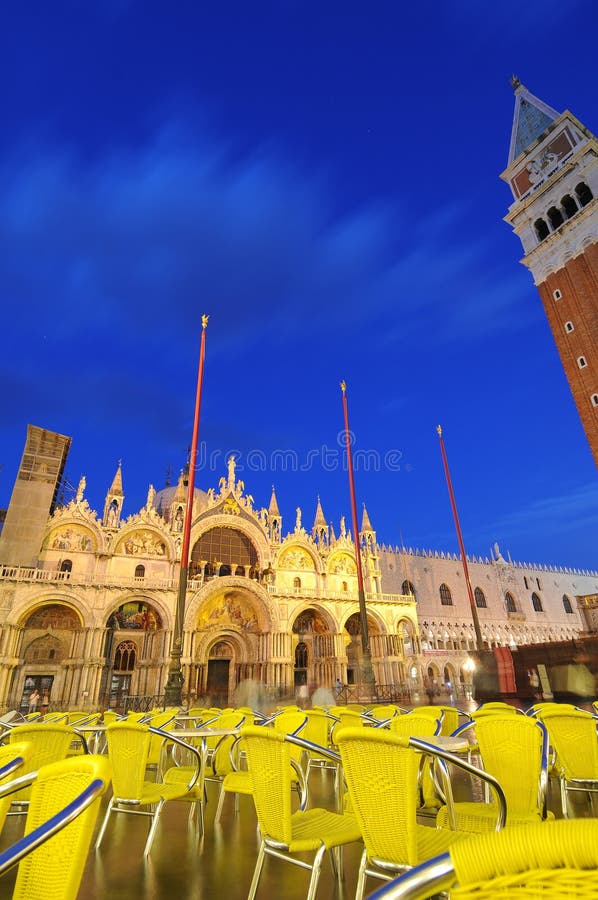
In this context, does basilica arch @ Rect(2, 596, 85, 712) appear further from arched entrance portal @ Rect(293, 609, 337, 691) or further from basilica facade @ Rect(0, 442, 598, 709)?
arched entrance portal @ Rect(293, 609, 337, 691)

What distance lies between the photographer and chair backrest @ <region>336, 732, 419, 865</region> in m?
2.37

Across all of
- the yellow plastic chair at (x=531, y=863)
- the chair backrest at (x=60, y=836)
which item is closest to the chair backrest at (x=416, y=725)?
the chair backrest at (x=60, y=836)

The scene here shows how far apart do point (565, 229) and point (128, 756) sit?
34655mm

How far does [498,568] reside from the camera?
4591 centimetres

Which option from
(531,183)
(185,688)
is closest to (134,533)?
(185,688)

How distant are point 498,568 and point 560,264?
27.7 metres

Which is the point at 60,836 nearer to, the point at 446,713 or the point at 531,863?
the point at 531,863

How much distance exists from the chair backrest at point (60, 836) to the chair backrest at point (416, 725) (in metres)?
3.68

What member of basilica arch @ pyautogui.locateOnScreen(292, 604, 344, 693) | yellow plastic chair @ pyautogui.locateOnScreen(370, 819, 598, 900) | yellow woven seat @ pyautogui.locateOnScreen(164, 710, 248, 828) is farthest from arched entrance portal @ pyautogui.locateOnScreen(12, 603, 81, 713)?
yellow plastic chair @ pyautogui.locateOnScreen(370, 819, 598, 900)

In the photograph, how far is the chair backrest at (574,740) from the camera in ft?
14.8

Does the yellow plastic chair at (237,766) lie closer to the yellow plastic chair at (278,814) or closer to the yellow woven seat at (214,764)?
the yellow woven seat at (214,764)

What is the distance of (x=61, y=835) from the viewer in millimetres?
1570

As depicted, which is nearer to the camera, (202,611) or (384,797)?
(384,797)

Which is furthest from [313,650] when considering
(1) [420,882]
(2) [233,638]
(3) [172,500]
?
(1) [420,882]
